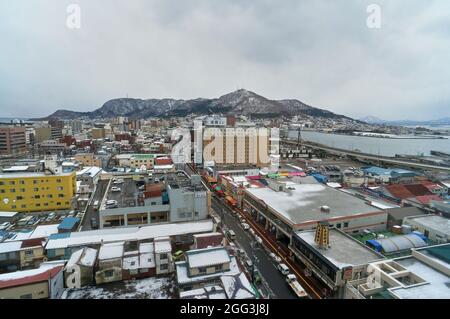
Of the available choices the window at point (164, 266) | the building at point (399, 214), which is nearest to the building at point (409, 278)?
the building at point (399, 214)

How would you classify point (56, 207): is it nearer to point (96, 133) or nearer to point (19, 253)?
point (19, 253)

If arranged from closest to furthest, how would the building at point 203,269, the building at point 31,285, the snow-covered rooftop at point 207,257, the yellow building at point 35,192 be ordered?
the building at point 31,285
the building at point 203,269
the snow-covered rooftop at point 207,257
the yellow building at point 35,192

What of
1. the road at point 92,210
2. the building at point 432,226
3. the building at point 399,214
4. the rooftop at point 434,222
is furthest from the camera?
the road at point 92,210

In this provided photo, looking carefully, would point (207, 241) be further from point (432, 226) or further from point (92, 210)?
point (432, 226)

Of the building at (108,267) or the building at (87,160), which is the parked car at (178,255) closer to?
the building at (108,267)

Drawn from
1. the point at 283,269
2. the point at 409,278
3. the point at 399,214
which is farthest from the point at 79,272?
the point at 399,214

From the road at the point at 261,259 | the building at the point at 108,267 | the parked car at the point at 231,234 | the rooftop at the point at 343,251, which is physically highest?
the rooftop at the point at 343,251
